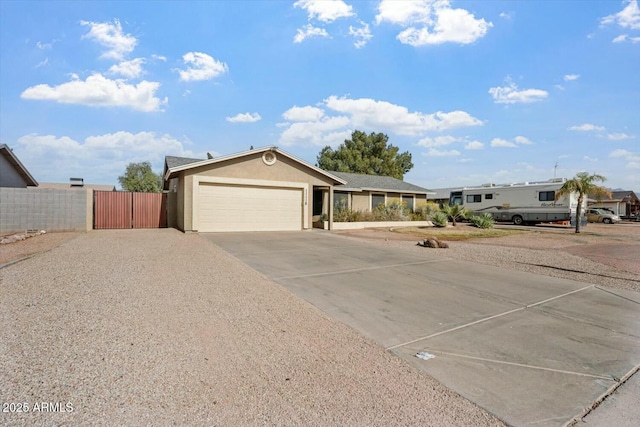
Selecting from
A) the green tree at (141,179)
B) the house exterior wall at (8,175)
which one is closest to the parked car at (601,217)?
the house exterior wall at (8,175)

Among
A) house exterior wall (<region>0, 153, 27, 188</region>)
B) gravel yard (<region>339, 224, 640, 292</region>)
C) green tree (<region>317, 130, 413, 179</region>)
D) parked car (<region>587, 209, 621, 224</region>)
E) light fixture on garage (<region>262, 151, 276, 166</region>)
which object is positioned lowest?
gravel yard (<region>339, 224, 640, 292</region>)

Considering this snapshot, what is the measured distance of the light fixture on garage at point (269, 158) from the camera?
17.5 meters

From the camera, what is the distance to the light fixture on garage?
17469mm

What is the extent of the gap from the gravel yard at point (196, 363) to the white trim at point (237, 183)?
9772 mm

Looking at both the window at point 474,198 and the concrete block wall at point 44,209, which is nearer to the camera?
the concrete block wall at point 44,209

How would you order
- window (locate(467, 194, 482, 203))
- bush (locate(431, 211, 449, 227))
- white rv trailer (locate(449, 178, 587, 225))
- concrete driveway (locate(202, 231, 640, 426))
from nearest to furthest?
concrete driveway (locate(202, 231, 640, 426))
bush (locate(431, 211, 449, 227))
white rv trailer (locate(449, 178, 587, 225))
window (locate(467, 194, 482, 203))

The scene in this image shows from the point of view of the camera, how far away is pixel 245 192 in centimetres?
1709

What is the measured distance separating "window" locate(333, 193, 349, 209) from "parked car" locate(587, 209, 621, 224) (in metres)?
26.8

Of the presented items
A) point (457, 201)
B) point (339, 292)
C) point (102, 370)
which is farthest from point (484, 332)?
point (457, 201)

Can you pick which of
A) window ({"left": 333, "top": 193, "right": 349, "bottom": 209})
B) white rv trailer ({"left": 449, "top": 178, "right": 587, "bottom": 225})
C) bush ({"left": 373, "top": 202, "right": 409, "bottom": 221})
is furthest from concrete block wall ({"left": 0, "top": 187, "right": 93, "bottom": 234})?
white rv trailer ({"left": 449, "top": 178, "right": 587, "bottom": 225})

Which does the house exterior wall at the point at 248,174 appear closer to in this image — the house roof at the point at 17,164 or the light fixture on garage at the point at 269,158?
the light fixture on garage at the point at 269,158

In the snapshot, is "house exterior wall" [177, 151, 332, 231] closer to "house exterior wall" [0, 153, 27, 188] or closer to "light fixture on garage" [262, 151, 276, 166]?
"light fixture on garage" [262, 151, 276, 166]

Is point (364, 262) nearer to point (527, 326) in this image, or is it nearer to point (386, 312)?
point (386, 312)

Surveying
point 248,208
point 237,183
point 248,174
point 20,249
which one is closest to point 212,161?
point 237,183
